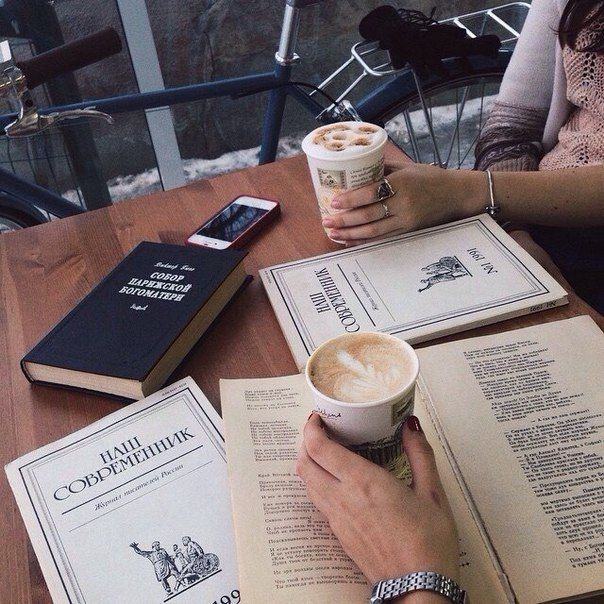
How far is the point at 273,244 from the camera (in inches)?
34.4

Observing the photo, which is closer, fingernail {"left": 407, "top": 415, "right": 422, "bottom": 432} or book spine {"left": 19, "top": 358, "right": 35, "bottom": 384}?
fingernail {"left": 407, "top": 415, "right": 422, "bottom": 432}

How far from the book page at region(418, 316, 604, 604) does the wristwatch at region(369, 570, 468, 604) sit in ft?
0.18

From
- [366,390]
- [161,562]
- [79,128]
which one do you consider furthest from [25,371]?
[79,128]

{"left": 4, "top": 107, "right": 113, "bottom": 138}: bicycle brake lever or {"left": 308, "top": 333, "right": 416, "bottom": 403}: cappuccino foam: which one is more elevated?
{"left": 4, "top": 107, "right": 113, "bottom": 138}: bicycle brake lever

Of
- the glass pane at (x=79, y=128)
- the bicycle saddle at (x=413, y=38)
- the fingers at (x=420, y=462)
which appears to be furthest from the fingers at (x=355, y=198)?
the glass pane at (x=79, y=128)

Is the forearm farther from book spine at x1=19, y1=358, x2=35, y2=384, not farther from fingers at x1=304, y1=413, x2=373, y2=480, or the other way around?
book spine at x1=19, y1=358, x2=35, y2=384

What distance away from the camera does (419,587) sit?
436 mm

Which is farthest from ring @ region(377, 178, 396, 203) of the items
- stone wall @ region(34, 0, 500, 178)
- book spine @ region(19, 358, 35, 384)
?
stone wall @ region(34, 0, 500, 178)

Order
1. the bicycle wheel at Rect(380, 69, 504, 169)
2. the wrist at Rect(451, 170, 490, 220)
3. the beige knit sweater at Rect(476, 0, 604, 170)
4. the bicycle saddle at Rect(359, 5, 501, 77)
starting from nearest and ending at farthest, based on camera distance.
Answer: the wrist at Rect(451, 170, 490, 220)
the beige knit sweater at Rect(476, 0, 604, 170)
the bicycle saddle at Rect(359, 5, 501, 77)
the bicycle wheel at Rect(380, 69, 504, 169)

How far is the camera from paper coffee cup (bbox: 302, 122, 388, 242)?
760mm

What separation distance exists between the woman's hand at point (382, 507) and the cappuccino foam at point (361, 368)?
38 mm

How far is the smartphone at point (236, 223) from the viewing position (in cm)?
87

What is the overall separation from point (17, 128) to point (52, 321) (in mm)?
424

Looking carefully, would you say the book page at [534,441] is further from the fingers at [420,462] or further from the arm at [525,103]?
the arm at [525,103]
